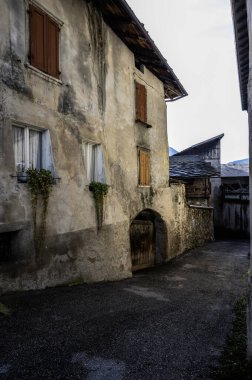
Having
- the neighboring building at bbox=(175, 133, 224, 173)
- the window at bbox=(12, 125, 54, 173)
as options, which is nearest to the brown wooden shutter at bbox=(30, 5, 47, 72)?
the window at bbox=(12, 125, 54, 173)

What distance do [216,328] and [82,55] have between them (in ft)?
23.8

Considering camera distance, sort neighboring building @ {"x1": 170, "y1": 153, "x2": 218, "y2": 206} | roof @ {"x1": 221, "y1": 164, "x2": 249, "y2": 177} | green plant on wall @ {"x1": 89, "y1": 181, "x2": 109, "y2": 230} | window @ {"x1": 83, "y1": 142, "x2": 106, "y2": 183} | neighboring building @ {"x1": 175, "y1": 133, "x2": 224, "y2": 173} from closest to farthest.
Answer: green plant on wall @ {"x1": 89, "y1": 181, "x2": 109, "y2": 230} < window @ {"x1": 83, "y1": 142, "x2": 106, "y2": 183} < neighboring building @ {"x1": 170, "y1": 153, "x2": 218, "y2": 206} < neighboring building @ {"x1": 175, "y1": 133, "x2": 224, "y2": 173} < roof @ {"x1": 221, "y1": 164, "x2": 249, "y2": 177}

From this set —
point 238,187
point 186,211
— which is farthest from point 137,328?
point 238,187

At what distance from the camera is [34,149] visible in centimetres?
670

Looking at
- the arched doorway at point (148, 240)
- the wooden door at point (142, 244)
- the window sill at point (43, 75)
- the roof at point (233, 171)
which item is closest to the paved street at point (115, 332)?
the wooden door at point (142, 244)

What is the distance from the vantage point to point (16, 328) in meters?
4.56

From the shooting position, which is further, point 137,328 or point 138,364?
point 137,328

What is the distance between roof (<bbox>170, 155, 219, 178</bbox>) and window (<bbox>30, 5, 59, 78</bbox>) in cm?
1317

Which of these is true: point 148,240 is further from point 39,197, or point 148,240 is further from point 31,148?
point 31,148

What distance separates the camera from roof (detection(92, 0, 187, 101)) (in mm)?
8257

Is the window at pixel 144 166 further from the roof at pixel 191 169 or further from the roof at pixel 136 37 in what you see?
the roof at pixel 191 169

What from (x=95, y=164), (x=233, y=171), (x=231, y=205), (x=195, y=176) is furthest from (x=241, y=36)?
(x=233, y=171)

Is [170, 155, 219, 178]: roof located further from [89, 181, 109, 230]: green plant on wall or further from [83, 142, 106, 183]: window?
[89, 181, 109, 230]: green plant on wall

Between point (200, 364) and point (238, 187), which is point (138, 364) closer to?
point (200, 364)
